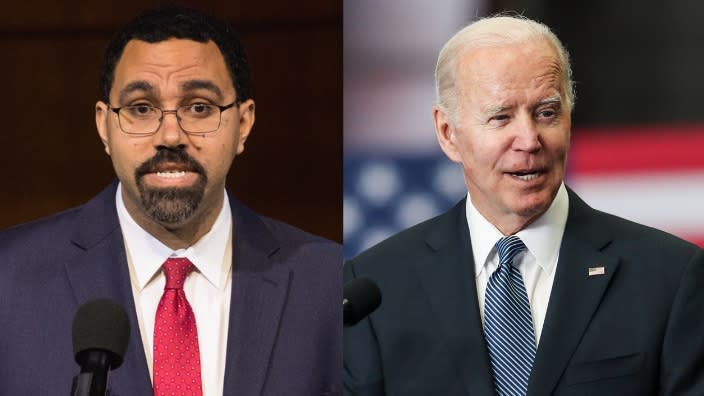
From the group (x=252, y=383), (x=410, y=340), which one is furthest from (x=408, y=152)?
(x=252, y=383)

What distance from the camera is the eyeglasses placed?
118 inches

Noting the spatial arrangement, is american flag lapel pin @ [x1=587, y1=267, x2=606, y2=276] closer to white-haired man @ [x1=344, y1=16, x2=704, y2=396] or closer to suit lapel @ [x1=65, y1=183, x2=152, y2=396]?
white-haired man @ [x1=344, y1=16, x2=704, y2=396]

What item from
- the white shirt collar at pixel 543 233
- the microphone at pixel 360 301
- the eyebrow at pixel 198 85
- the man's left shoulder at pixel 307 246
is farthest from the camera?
the man's left shoulder at pixel 307 246

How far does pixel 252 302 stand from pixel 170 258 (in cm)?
29

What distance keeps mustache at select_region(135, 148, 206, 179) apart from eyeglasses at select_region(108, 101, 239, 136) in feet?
0.22

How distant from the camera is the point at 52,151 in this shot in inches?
123

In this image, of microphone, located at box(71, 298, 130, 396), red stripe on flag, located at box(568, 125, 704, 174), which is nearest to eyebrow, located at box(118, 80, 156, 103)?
microphone, located at box(71, 298, 130, 396)

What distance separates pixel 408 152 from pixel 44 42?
3.92ft

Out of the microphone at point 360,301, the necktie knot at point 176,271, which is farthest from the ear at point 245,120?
the microphone at point 360,301

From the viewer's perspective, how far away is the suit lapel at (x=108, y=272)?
2986mm

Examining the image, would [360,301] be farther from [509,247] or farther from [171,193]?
[171,193]

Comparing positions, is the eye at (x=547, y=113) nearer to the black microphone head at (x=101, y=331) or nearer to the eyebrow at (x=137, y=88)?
the eyebrow at (x=137, y=88)

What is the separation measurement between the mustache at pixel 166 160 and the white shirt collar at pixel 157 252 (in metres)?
0.12

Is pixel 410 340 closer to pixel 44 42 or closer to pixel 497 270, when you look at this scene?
pixel 497 270
